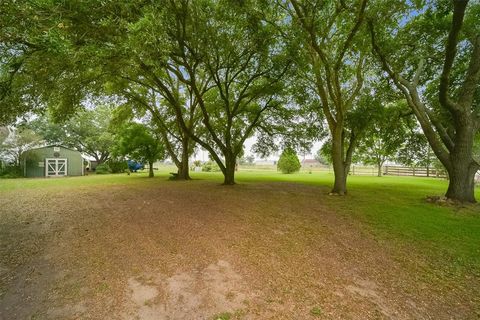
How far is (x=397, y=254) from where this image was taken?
4.76 meters

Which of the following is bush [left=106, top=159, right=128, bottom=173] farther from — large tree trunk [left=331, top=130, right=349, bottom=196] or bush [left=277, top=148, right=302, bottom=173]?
large tree trunk [left=331, top=130, right=349, bottom=196]

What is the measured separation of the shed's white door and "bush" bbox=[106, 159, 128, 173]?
206 inches

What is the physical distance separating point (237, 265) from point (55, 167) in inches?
1095

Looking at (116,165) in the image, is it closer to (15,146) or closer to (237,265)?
(15,146)

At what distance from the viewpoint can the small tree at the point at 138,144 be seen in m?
20.9

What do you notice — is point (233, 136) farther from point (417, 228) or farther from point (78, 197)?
point (417, 228)

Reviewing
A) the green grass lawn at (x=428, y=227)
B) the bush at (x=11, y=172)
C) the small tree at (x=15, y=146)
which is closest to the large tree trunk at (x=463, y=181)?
the green grass lawn at (x=428, y=227)

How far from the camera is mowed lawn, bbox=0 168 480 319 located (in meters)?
3.14

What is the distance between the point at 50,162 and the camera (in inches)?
957

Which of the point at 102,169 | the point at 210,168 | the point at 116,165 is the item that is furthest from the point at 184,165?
the point at 210,168

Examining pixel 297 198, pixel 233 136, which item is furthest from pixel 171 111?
pixel 297 198

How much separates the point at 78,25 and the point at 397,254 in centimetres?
873

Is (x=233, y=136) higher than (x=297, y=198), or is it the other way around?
(x=233, y=136)

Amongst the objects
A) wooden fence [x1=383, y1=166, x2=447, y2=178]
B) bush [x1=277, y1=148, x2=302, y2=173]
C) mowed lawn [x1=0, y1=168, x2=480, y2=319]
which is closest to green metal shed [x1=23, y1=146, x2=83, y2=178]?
mowed lawn [x1=0, y1=168, x2=480, y2=319]
